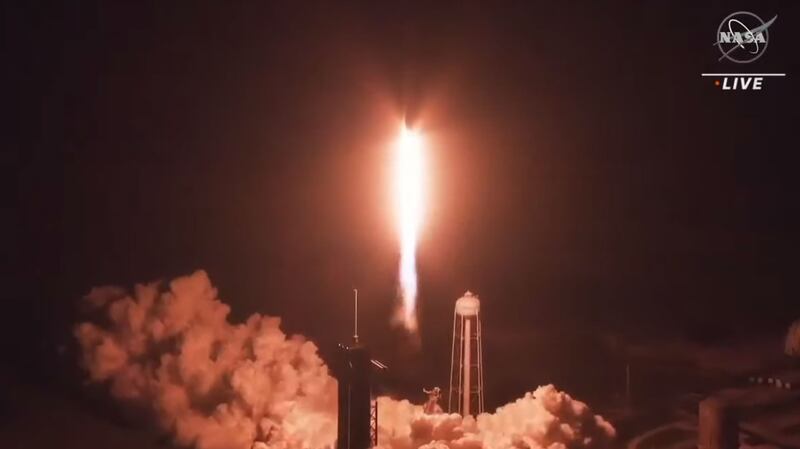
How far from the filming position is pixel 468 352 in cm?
2577

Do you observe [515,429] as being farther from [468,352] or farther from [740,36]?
[740,36]

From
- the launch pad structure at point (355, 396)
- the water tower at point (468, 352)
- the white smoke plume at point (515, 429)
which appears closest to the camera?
the launch pad structure at point (355, 396)

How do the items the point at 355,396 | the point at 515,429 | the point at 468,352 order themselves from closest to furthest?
the point at 355,396
the point at 468,352
the point at 515,429

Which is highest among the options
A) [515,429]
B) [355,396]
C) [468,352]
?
[468,352]

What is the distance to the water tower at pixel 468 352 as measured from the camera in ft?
84.2

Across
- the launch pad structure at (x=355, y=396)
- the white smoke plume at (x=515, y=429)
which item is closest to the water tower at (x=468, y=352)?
the white smoke plume at (x=515, y=429)

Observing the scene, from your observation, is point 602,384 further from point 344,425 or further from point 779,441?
point 344,425

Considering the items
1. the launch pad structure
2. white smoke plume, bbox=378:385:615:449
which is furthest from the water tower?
the launch pad structure

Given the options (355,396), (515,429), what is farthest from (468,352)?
(355,396)

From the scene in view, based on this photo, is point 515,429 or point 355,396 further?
point 515,429

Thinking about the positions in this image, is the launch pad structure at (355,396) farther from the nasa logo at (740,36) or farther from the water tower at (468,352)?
the nasa logo at (740,36)

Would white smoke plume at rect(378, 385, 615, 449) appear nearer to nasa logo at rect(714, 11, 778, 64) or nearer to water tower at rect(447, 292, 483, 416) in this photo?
water tower at rect(447, 292, 483, 416)

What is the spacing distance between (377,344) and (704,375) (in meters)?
14.3

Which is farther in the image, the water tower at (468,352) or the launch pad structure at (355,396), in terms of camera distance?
the water tower at (468,352)
